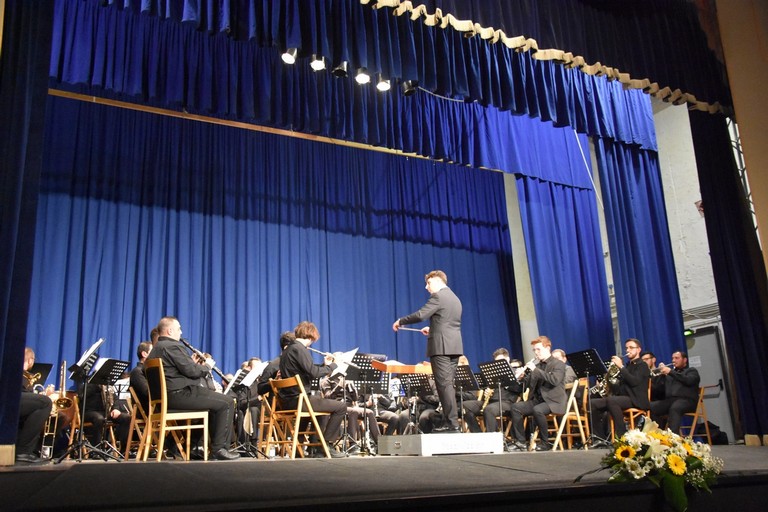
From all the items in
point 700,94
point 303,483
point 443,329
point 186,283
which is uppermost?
point 700,94

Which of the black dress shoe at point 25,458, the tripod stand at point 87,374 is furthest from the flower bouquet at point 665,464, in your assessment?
the tripod stand at point 87,374

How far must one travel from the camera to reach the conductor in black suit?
6.22 metres

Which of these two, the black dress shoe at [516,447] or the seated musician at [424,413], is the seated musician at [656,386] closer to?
the black dress shoe at [516,447]

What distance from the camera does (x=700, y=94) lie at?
7.58 metres

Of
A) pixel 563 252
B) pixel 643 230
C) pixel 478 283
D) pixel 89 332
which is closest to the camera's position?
pixel 89 332

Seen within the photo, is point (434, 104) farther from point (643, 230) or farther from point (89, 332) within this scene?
point (89, 332)

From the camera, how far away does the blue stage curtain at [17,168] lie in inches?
181

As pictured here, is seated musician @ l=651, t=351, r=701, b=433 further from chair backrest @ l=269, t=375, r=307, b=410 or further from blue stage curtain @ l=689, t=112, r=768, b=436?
chair backrest @ l=269, t=375, r=307, b=410

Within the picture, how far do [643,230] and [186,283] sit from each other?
724cm

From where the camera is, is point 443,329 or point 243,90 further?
point 243,90

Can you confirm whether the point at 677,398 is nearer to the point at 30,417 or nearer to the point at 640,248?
the point at 640,248


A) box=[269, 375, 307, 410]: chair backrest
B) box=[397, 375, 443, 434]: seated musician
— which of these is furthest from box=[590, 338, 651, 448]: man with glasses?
box=[269, 375, 307, 410]: chair backrest

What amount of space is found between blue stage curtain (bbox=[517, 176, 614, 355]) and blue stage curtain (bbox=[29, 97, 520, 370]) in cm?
202

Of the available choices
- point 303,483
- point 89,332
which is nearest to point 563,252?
point 89,332
